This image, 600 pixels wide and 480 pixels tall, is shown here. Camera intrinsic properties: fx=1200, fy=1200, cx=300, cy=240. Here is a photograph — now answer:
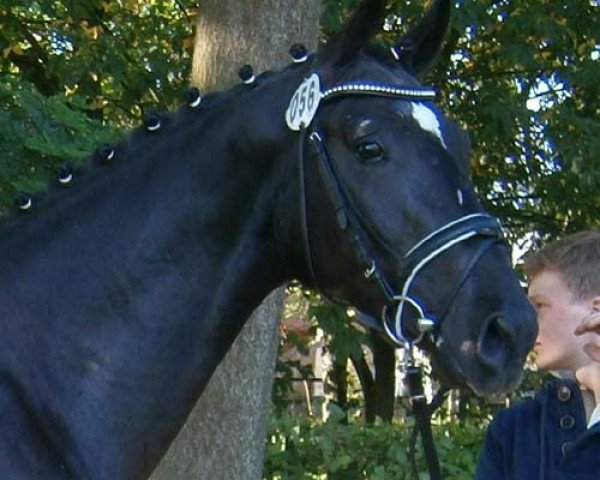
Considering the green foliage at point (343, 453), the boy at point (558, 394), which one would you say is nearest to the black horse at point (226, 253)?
the boy at point (558, 394)

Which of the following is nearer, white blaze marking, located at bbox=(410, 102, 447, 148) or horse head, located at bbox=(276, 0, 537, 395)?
horse head, located at bbox=(276, 0, 537, 395)

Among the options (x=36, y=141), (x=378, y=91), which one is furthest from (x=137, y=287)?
(x=36, y=141)

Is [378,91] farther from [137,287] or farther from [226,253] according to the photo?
[137,287]

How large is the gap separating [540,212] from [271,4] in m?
5.69

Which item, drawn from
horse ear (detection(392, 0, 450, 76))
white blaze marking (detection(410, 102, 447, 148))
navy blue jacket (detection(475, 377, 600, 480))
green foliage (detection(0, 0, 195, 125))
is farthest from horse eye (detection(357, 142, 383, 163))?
green foliage (detection(0, 0, 195, 125))

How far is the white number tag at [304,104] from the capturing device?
2.80 metres

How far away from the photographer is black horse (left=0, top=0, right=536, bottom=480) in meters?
2.60

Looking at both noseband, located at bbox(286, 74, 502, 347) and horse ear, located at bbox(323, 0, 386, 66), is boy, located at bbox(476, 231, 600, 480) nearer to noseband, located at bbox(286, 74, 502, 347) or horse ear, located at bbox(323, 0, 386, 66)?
noseband, located at bbox(286, 74, 502, 347)

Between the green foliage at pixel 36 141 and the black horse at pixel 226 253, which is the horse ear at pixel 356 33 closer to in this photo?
the black horse at pixel 226 253

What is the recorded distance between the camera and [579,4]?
9.44 meters

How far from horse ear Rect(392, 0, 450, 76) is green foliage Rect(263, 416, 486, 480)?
12.9ft

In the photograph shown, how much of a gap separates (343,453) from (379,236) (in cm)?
426

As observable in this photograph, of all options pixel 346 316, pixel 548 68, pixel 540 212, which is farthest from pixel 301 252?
pixel 540 212

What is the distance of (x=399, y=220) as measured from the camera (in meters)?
2.66
